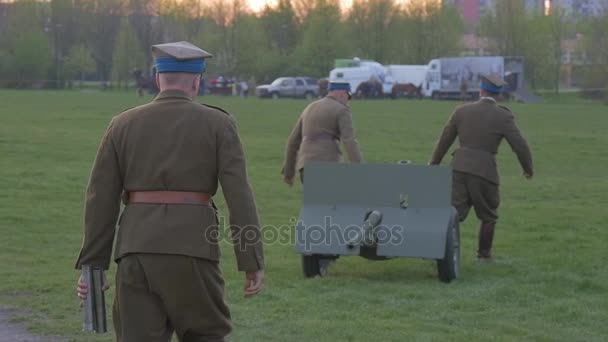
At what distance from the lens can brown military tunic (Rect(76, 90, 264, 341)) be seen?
A: 5168 mm

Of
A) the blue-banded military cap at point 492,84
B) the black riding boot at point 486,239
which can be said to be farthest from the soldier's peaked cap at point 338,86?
the black riding boot at point 486,239

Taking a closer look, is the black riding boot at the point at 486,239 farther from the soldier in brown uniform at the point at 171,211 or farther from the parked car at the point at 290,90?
the parked car at the point at 290,90

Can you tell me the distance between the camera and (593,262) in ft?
37.4

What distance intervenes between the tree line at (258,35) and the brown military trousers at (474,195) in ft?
301

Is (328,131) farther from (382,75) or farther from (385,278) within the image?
(382,75)

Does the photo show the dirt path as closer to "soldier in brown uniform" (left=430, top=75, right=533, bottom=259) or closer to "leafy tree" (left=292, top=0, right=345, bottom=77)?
"soldier in brown uniform" (left=430, top=75, right=533, bottom=259)

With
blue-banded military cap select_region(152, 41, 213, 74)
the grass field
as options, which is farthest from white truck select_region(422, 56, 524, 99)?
blue-banded military cap select_region(152, 41, 213, 74)

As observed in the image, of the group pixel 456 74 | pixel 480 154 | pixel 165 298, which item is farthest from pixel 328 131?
pixel 456 74

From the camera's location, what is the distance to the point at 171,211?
5191 mm

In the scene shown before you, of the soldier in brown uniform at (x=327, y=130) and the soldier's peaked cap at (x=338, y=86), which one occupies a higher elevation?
the soldier's peaked cap at (x=338, y=86)

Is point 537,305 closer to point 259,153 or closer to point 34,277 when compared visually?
point 34,277

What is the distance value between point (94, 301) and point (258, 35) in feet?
358

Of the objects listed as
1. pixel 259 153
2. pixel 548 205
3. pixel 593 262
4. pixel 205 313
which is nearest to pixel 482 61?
pixel 259 153

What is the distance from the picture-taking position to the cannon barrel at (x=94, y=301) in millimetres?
5328
